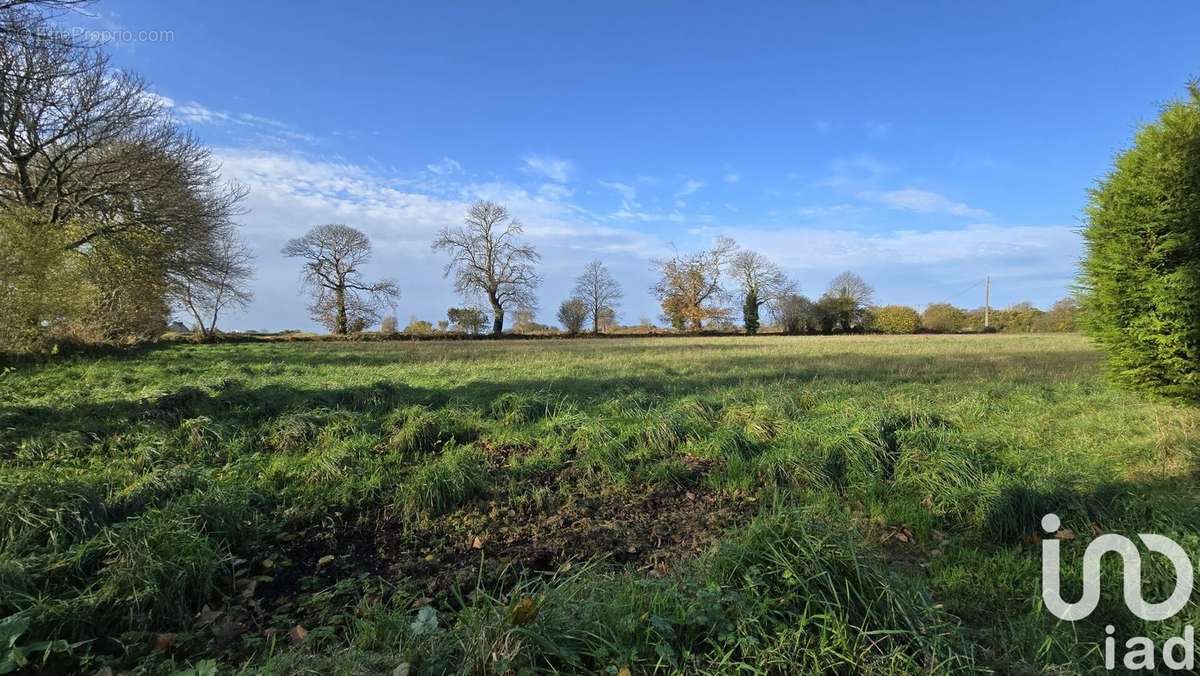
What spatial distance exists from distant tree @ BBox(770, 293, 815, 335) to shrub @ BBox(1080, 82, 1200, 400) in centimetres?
4302

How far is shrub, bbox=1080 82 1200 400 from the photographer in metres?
7.08

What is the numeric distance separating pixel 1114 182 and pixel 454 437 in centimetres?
1078

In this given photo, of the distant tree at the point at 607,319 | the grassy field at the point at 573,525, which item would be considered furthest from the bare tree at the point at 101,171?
the distant tree at the point at 607,319

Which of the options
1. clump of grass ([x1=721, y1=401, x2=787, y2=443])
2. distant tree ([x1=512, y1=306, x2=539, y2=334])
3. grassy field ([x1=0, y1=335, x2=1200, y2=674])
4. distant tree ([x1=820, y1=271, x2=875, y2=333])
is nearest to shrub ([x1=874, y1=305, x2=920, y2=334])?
distant tree ([x1=820, y1=271, x2=875, y2=333])

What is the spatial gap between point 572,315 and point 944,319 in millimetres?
37021

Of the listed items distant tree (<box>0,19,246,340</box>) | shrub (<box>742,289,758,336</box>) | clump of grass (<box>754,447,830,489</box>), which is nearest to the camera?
clump of grass (<box>754,447,830,489</box>)

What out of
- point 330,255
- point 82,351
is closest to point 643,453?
point 82,351

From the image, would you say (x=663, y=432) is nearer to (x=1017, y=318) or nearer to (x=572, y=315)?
(x=572, y=315)

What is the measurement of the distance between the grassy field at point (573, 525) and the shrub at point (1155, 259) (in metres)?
0.69

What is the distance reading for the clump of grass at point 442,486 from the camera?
442cm

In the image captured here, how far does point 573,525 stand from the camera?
413 cm

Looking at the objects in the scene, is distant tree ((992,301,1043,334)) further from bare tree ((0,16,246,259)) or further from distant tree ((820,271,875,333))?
bare tree ((0,16,246,259))

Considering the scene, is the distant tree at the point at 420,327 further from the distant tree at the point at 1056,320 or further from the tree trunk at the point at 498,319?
the distant tree at the point at 1056,320

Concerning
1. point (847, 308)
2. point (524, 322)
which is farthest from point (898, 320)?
point (524, 322)
